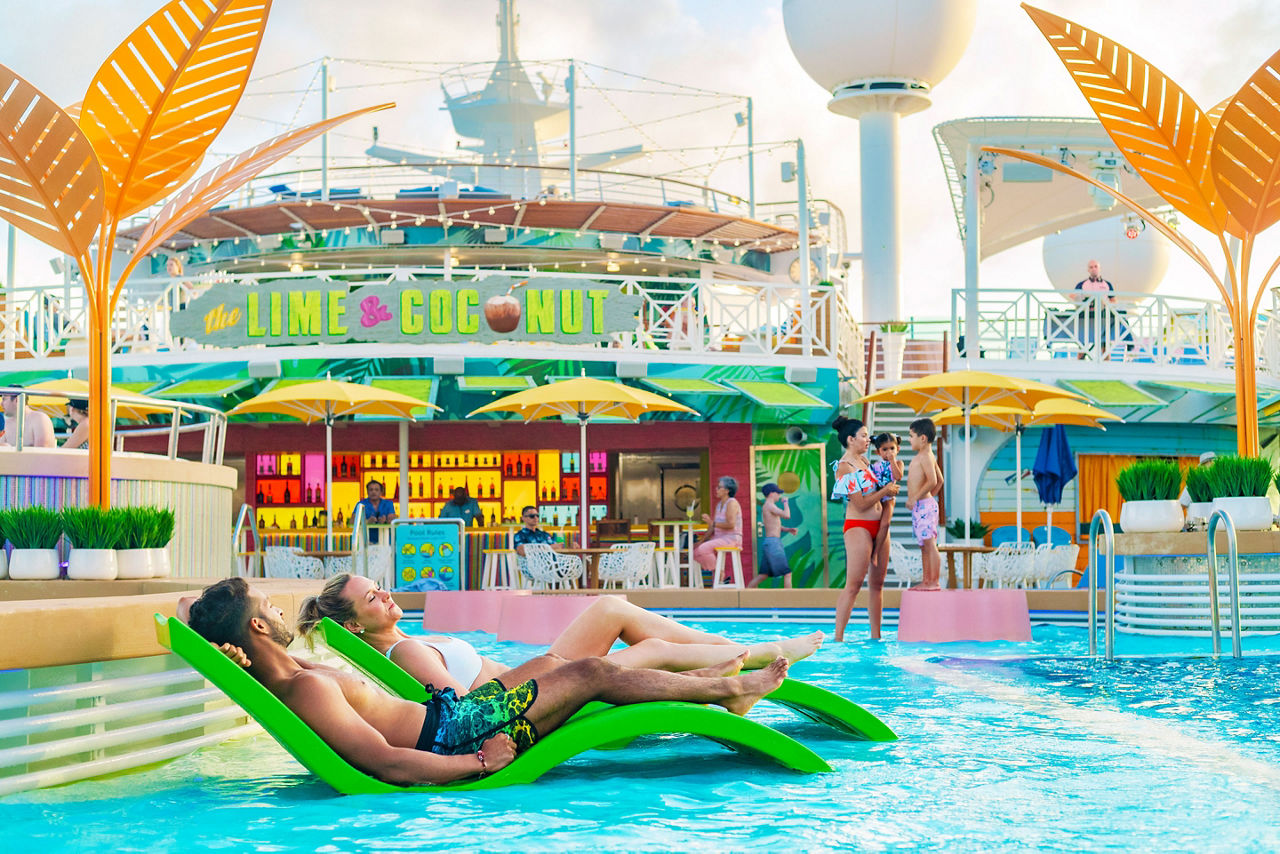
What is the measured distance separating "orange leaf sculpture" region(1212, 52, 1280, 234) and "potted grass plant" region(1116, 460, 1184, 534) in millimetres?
2155

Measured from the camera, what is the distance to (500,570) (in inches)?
692

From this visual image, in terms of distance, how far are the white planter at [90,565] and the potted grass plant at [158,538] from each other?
9.2 inches

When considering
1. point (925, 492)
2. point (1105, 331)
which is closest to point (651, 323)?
point (1105, 331)

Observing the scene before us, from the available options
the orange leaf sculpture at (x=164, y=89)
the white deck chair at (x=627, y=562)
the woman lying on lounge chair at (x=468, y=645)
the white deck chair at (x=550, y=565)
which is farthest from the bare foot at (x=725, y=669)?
the white deck chair at (x=627, y=562)

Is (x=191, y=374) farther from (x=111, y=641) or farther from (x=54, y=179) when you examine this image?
(x=111, y=641)

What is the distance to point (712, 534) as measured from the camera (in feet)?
52.2

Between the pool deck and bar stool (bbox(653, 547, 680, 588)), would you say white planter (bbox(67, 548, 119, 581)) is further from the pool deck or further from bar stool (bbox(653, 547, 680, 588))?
bar stool (bbox(653, 547, 680, 588))

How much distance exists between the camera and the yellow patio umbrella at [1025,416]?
15730 millimetres

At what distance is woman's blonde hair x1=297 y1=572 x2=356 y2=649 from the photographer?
545 centimetres

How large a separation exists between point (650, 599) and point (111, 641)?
369 inches

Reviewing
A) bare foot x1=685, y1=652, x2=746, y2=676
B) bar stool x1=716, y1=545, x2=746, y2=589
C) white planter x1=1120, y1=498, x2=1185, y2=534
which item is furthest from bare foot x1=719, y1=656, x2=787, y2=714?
bar stool x1=716, y1=545, x2=746, y2=589

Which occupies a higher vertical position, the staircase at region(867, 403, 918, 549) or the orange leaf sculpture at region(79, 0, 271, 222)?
the orange leaf sculpture at region(79, 0, 271, 222)

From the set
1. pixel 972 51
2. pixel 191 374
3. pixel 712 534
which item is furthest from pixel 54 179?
pixel 972 51

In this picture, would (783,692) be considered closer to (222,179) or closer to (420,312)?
(222,179)
